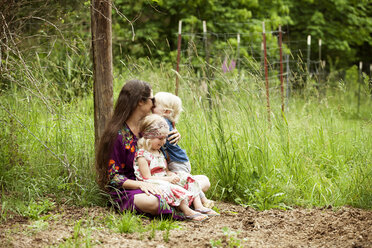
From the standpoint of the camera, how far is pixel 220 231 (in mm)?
3225

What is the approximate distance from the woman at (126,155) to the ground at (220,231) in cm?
17

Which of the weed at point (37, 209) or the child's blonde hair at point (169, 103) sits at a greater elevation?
the child's blonde hair at point (169, 103)

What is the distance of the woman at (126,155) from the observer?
136 inches

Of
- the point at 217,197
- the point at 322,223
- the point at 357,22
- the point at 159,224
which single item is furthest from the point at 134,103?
the point at 357,22

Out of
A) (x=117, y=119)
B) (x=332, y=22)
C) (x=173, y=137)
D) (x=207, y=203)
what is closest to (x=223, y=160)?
(x=207, y=203)

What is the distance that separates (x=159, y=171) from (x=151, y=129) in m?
0.40

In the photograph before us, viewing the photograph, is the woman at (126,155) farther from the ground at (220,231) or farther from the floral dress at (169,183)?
the ground at (220,231)

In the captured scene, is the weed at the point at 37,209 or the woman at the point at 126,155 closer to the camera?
the weed at the point at 37,209

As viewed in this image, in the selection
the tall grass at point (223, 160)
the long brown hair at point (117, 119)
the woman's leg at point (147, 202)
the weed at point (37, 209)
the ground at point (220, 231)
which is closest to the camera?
the ground at point (220, 231)

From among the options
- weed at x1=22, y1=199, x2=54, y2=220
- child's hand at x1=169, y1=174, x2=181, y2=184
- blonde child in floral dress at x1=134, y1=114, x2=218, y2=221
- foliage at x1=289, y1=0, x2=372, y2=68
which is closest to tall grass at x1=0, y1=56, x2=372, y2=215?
weed at x1=22, y1=199, x2=54, y2=220

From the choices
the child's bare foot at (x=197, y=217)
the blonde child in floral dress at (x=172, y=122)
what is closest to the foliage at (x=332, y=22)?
the blonde child in floral dress at (x=172, y=122)

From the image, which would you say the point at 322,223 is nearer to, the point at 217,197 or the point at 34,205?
the point at 217,197

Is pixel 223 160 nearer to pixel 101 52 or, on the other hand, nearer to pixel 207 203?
pixel 207 203

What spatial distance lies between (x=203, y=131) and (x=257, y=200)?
1.09 metres
